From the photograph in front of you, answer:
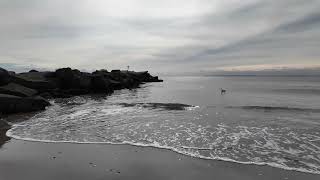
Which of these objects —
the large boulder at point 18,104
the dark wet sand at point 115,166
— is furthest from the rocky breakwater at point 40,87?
the dark wet sand at point 115,166

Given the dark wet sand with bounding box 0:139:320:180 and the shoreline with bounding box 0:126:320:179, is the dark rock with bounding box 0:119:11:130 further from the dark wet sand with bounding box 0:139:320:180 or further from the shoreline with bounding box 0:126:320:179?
the dark wet sand with bounding box 0:139:320:180

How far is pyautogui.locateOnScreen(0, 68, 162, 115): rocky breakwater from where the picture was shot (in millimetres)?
25969

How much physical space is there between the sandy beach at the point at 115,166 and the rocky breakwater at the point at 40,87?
513 inches

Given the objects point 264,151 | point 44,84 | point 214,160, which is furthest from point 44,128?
point 44,84

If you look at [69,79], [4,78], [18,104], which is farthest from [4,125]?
[69,79]

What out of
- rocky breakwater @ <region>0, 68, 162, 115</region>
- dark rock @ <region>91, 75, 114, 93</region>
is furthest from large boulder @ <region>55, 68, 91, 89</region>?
dark rock @ <region>91, 75, 114, 93</region>

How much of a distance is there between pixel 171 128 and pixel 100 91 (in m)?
33.8

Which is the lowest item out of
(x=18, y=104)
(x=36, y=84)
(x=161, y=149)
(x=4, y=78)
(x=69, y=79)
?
(x=161, y=149)

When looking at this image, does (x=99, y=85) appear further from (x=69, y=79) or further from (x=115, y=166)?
(x=115, y=166)

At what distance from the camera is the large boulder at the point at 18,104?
2498 centimetres

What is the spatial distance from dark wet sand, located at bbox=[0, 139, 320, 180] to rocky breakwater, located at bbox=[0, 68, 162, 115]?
1295 centimetres

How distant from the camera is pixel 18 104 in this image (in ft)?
84.6

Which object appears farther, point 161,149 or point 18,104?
point 18,104

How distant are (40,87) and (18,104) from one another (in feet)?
52.9
